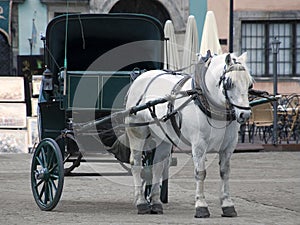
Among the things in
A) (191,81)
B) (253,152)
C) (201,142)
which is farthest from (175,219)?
(253,152)

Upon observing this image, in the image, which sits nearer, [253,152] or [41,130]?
[41,130]

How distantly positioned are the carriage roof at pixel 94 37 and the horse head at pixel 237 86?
2.67m

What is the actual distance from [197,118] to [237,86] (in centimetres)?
65

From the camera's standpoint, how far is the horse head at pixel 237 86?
9.10 m

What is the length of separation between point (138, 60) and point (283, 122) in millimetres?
12008

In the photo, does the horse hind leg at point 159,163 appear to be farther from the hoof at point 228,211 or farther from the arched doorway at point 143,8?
the arched doorway at point 143,8

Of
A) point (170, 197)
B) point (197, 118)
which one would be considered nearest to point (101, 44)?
point (170, 197)

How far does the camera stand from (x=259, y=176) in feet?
50.4

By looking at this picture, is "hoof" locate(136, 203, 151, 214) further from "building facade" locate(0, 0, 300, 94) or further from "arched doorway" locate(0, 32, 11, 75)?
"arched doorway" locate(0, 32, 11, 75)

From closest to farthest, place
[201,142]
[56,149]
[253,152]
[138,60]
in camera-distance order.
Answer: [201,142] < [56,149] < [138,60] < [253,152]

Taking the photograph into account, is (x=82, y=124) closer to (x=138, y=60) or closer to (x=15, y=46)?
(x=138, y=60)

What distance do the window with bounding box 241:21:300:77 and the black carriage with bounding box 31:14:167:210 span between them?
1681 centimetres

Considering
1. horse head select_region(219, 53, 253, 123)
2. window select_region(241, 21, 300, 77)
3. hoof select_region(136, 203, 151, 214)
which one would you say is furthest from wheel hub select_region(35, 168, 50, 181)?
window select_region(241, 21, 300, 77)

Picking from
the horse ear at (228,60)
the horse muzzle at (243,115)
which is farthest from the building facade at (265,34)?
the horse muzzle at (243,115)
